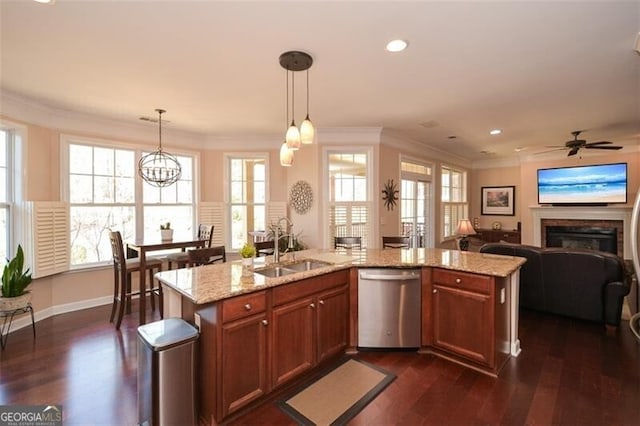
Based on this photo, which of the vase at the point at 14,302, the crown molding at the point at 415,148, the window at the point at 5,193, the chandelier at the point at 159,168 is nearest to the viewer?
the vase at the point at 14,302

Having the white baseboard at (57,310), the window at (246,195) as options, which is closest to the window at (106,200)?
the white baseboard at (57,310)

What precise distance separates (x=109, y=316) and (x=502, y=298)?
4.55 m

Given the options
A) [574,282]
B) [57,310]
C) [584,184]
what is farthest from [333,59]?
[584,184]

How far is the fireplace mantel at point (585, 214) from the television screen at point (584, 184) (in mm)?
149

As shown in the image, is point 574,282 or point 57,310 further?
point 57,310

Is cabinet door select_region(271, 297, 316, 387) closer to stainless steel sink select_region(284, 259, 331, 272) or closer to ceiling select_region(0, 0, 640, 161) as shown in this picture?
stainless steel sink select_region(284, 259, 331, 272)

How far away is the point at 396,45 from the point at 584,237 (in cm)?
685

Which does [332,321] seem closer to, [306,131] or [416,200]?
[306,131]

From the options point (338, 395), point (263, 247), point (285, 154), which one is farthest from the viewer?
point (263, 247)

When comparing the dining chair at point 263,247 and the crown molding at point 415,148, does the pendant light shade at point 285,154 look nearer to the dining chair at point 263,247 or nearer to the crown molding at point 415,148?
the dining chair at point 263,247

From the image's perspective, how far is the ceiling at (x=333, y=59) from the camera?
1.98 meters

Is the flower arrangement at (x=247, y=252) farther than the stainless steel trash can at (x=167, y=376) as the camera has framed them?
Yes

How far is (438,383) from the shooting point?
2408mm

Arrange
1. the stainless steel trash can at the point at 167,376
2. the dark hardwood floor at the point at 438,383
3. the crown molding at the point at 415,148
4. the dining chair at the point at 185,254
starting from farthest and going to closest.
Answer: the crown molding at the point at 415,148 → the dining chair at the point at 185,254 → the dark hardwood floor at the point at 438,383 → the stainless steel trash can at the point at 167,376
